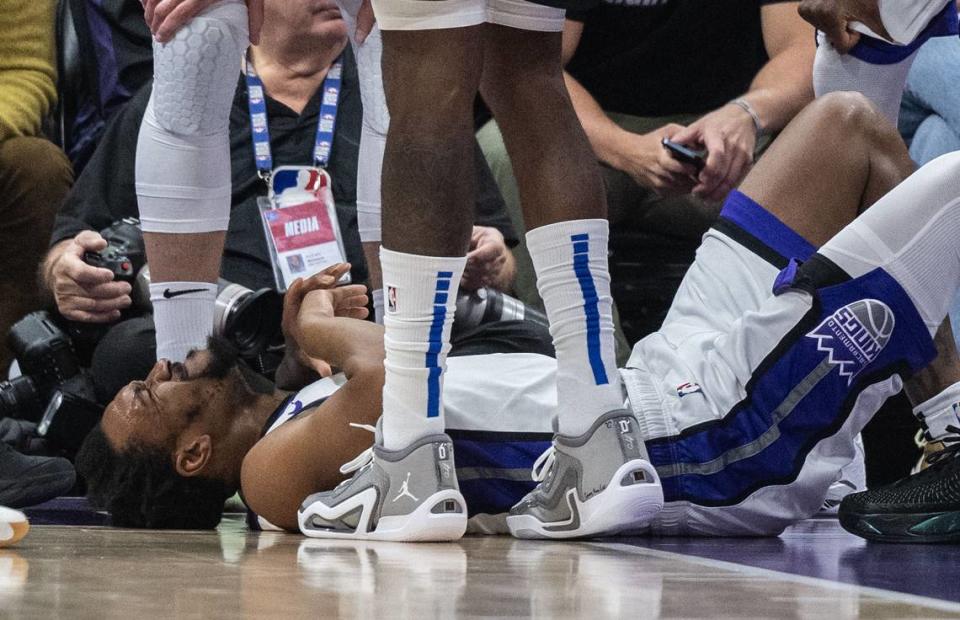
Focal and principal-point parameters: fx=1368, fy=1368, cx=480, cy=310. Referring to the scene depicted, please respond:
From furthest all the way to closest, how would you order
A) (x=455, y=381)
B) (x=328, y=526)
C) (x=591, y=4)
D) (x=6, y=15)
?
1. (x=6, y=15)
2. (x=455, y=381)
3. (x=328, y=526)
4. (x=591, y=4)

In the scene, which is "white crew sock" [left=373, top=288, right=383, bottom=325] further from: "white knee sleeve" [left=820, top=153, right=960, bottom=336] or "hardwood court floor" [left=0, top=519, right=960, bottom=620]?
"white knee sleeve" [left=820, top=153, right=960, bottom=336]

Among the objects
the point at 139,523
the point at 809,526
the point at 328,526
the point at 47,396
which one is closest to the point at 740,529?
the point at 809,526


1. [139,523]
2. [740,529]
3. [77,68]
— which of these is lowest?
[139,523]

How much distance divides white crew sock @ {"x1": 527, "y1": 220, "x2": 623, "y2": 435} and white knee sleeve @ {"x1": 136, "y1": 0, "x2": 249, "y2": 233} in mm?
590

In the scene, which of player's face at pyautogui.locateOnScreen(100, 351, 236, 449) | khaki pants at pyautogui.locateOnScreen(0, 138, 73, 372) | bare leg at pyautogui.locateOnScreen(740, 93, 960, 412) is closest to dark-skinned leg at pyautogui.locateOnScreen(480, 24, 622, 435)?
bare leg at pyautogui.locateOnScreen(740, 93, 960, 412)

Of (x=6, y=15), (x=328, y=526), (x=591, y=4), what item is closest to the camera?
(x=591, y=4)

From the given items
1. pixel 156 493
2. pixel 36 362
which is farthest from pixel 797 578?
pixel 36 362

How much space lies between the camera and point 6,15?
3.16 m

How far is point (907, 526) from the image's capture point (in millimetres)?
1493

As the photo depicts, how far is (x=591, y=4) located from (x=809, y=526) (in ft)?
2.73

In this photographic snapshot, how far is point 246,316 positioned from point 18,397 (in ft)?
1.90

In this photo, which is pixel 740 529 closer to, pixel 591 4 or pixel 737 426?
pixel 737 426

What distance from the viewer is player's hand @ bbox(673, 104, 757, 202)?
254cm

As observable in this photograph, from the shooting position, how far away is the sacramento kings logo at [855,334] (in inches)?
59.6
